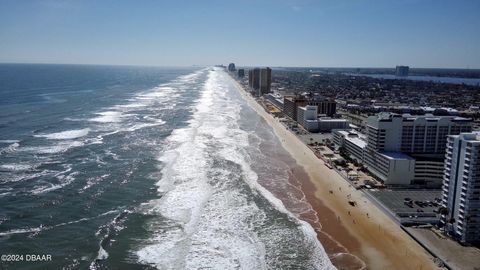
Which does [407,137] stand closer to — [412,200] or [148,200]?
[412,200]

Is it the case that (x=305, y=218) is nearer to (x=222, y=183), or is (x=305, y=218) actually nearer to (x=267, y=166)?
(x=222, y=183)

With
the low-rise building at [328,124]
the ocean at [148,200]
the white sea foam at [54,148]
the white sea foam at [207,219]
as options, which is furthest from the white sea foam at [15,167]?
the low-rise building at [328,124]

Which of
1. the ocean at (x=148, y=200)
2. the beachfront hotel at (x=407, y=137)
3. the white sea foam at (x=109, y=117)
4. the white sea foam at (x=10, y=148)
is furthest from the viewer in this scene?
the white sea foam at (x=109, y=117)

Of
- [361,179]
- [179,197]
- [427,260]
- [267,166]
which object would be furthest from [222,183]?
[427,260]

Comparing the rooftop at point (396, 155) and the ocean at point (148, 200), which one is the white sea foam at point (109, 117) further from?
the rooftop at point (396, 155)

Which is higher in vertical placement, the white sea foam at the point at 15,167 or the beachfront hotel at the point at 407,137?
the beachfront hotel at the point at 407,137

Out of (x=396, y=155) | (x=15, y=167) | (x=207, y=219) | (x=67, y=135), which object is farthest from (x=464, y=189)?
Answer: (x=67, y=135)
